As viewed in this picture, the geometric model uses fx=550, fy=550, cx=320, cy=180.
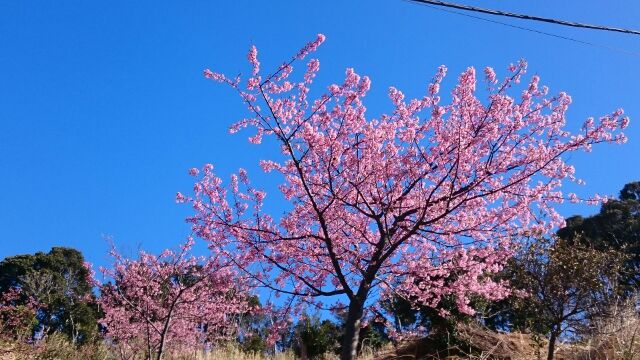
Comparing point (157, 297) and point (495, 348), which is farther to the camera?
point (157, 297)

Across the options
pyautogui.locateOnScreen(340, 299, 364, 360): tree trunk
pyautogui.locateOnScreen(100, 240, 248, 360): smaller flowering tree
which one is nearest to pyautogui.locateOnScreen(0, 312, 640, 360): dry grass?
pyautogui.locateOnScreen(100, 240, 248, 360): smaller flowering tree

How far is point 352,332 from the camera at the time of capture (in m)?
6.12

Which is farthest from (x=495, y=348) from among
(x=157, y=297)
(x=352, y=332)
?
(x=157, y=297)

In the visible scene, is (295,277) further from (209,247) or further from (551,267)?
(551,267)

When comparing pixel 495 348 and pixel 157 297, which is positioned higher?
pixel 157 297

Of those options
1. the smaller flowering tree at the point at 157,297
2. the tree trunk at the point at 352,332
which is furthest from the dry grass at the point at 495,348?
the tree trunk at the point at 352,332

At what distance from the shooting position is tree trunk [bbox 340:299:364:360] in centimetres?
604

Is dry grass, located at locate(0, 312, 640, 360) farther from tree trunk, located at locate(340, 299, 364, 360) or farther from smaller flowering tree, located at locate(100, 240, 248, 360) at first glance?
tree trunk, located at locate(340, 299, 364, 360)

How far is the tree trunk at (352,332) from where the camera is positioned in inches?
238

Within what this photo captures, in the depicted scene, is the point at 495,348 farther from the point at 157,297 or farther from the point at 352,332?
the point at 157,297

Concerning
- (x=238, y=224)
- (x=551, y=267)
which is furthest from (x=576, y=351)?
(x=238, y=224)

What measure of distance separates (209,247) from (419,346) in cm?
510

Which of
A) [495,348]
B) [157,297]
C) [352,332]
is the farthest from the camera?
[157,297]

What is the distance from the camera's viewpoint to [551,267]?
8047mm
